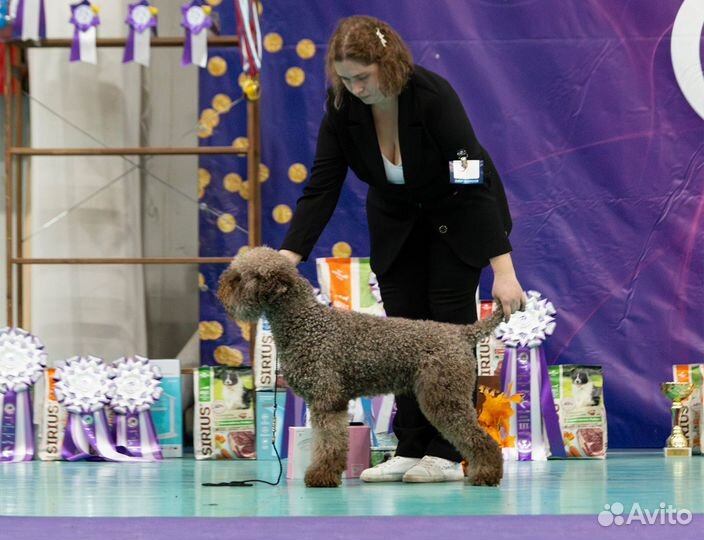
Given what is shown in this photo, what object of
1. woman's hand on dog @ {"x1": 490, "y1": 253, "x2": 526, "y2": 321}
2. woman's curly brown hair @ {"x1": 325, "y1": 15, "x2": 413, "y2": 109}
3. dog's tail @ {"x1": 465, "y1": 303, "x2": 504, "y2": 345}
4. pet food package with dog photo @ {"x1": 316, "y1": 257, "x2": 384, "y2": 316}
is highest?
woman's curly brown hair @ {"x1": 325, "y1": 15, "x2": 413, "y2": 109}

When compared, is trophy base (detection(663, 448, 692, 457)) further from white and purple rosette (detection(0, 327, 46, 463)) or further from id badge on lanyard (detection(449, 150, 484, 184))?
white and purple rosette (detection(0, 327, 46, 463))

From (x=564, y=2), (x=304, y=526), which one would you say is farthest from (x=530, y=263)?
(x=304, y=526)

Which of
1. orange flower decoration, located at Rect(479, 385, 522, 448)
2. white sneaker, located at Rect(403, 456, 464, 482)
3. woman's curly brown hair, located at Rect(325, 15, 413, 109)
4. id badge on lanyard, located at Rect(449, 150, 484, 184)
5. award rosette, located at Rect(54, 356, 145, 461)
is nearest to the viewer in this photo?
woman's curly brown hair, located at Rect(325, 15, 413, 109)

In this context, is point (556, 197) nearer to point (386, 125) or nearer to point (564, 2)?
point (564, 2)

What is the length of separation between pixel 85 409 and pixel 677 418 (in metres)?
2.08

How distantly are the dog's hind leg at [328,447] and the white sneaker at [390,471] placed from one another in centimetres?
23

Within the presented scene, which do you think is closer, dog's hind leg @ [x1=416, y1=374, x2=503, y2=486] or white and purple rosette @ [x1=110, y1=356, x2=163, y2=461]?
dog's hind leg @ [x1=416, y1=374, x2=503, y2=486]

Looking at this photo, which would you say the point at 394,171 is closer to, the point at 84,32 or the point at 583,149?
the point at 583,149

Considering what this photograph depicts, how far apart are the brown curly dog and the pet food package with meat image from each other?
128cm

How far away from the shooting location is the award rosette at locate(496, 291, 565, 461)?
391 centimetres

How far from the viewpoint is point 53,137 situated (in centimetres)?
435

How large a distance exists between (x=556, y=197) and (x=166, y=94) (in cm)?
163

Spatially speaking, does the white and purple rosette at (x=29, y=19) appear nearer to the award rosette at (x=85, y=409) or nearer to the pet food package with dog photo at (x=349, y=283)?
the award rosette at (x=85, y=409)

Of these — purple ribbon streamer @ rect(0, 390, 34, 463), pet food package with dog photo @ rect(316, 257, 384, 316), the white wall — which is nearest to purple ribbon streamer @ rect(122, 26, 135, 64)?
the white wall
